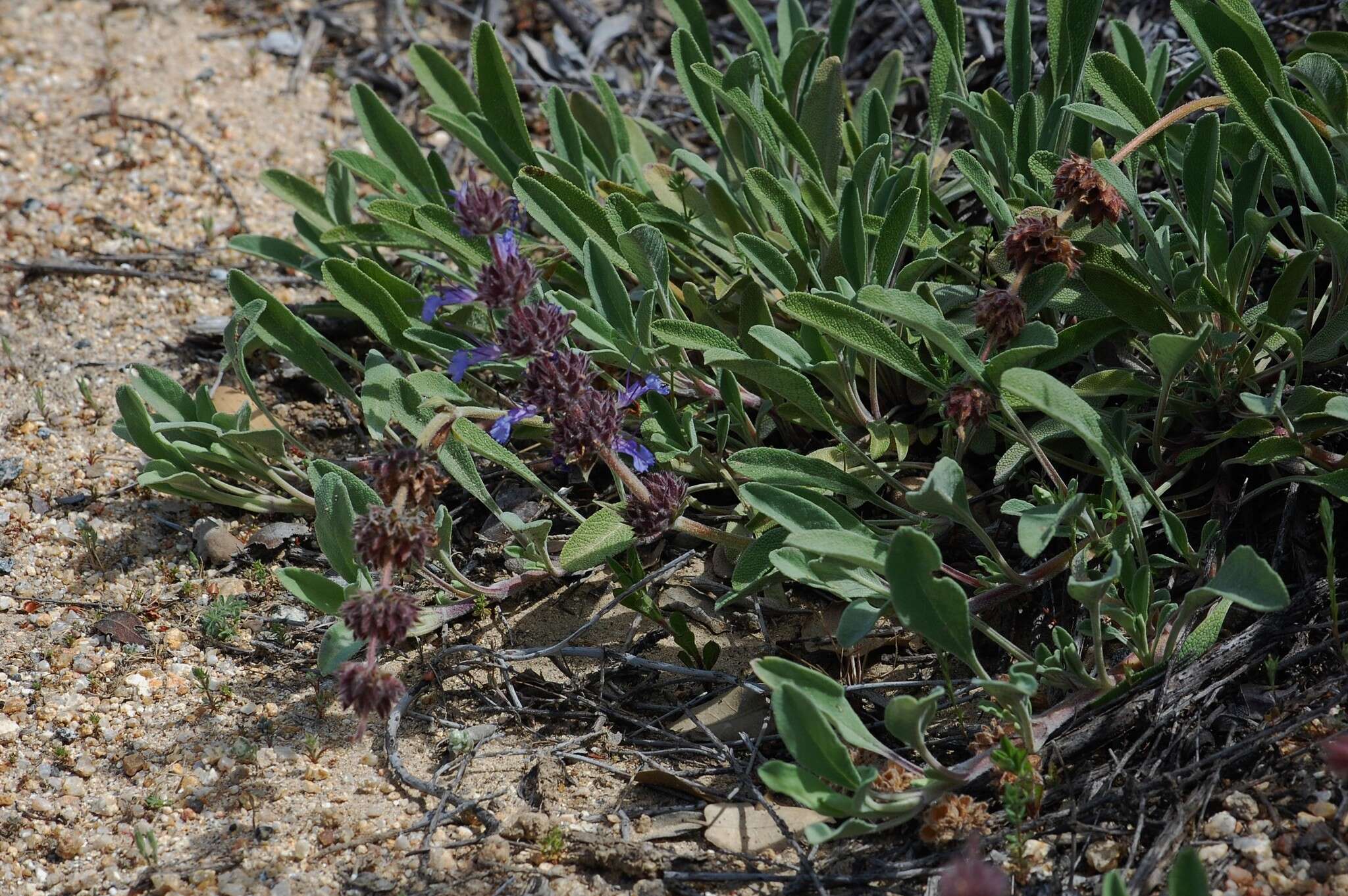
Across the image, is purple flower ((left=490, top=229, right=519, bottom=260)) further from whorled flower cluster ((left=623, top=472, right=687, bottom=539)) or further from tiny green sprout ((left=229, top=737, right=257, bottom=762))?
tiny green sprout ((left=229, top=737, right=257, bottom=762))

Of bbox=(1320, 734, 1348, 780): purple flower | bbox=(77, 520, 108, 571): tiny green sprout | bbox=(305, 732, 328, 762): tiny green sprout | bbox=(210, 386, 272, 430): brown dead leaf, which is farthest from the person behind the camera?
bbox=(210, 386, 272, 430): brown dead leaf

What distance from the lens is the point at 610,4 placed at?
4.81 metres

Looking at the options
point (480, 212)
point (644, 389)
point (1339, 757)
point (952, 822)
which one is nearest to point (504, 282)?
point (480, 212)

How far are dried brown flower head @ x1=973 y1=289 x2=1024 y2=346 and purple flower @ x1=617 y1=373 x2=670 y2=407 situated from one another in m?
0.68

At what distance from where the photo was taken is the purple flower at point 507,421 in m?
2.31

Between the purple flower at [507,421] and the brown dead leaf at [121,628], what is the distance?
0.94m

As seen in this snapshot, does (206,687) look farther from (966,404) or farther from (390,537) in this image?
(966,404)

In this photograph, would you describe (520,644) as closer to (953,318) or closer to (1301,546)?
(953,318)

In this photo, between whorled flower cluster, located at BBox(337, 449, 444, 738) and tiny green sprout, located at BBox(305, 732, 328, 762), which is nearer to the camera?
whorled flower cluster, located at BBox(337, 449, 444, 738)

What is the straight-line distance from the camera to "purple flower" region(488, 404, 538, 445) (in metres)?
2.31

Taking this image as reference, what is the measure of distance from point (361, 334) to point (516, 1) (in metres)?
1.90

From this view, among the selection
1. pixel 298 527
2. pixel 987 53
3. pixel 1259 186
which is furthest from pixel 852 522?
pixel 987 53

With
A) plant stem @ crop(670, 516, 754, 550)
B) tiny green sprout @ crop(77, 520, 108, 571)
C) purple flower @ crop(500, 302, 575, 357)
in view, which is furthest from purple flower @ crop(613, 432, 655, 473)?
tiny green sprout @ crop(77, 520, 108, 571)

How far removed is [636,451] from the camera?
241cm
